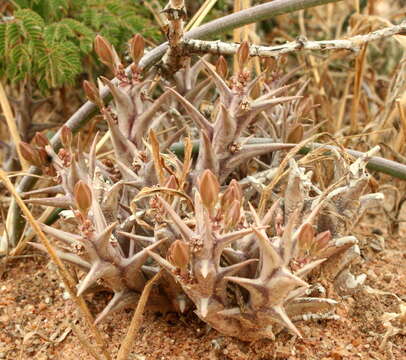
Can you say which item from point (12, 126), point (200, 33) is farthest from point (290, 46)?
point (12, 126)

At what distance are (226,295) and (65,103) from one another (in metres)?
1.41

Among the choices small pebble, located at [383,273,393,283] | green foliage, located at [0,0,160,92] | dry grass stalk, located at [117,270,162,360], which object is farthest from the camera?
green foliage, located at [0,0,160,92]

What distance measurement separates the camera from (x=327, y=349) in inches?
46.2

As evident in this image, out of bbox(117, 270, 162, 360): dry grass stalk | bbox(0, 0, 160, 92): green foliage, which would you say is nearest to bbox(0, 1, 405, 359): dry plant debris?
bbox(117, 270, 162, 360): dry grass stalk

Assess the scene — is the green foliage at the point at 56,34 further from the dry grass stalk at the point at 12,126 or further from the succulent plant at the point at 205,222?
the succulent plant at the point at 205,222

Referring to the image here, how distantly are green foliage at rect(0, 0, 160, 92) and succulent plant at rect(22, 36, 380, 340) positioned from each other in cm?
45

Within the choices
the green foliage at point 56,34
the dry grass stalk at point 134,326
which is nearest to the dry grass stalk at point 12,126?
the green foliage at point 56,34

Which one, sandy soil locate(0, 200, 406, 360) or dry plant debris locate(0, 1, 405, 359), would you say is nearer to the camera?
dry plant debris locate(0, 1, 405, 359)

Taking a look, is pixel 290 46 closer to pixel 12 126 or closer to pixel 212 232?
pixel 212 232

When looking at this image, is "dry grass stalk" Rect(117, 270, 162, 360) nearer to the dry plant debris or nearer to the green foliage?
the dry plant debris

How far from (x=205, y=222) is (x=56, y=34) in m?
1.08

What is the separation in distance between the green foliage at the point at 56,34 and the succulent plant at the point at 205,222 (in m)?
0.45

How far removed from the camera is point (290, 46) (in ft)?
4.38

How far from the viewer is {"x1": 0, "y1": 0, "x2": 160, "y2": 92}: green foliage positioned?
1.73m
